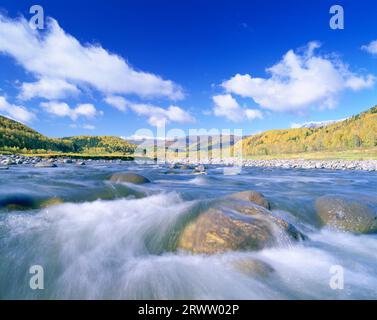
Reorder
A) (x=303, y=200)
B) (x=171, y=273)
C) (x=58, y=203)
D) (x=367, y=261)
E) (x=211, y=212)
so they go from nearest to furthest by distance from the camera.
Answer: (x=171, y=273) → (x=367, y=261) → (x=211, y=212) → (x=58, y=203) → (x=303, y=200)

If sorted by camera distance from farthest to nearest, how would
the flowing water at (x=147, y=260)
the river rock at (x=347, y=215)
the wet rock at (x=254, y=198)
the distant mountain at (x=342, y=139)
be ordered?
the distant mountain at (x=342, y=139) → the wet rock at (x=254, y=198) → the river rock at (x=347, y=215) → the flowing water at (x=147, y=260)

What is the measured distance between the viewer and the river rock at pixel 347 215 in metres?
8.93

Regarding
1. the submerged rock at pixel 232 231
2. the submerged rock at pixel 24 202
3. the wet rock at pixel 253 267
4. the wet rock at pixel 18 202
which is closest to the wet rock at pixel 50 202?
the submerged rock at pixel 24 202

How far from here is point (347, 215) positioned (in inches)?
373

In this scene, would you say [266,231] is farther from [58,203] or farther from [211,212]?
[58,203]

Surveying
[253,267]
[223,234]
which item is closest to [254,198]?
[223,234]

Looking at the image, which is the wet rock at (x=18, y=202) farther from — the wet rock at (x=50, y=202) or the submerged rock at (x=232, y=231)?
the submerged rock at (x=232, y=231)

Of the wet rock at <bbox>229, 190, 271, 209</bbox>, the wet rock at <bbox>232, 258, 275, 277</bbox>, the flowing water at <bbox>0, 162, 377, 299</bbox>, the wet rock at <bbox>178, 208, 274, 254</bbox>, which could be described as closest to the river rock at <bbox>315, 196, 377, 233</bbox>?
the flowing water at <bbox>0, 162, 377, 299</bbox>

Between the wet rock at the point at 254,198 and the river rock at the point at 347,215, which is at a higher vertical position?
the wet rock at the point at 254,198

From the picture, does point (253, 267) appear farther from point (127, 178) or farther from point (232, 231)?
point (127, 178)

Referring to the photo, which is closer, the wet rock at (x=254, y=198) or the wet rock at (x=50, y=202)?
the wet rock at (x=50, y=202)

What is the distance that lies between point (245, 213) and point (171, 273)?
3.08m
